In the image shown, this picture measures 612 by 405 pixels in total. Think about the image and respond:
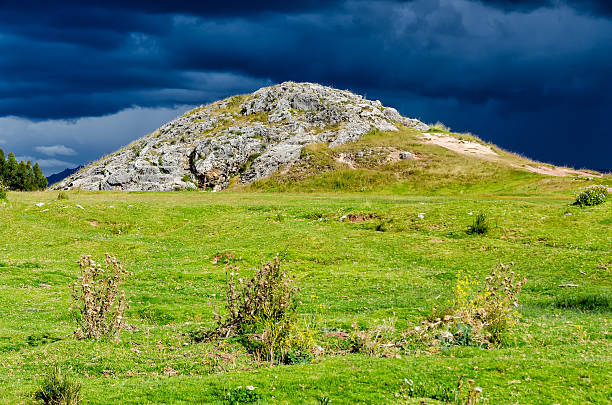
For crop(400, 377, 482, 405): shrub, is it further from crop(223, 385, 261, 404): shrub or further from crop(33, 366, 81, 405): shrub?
crop(33, 366, 81, 405): shrub

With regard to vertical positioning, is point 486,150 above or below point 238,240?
above

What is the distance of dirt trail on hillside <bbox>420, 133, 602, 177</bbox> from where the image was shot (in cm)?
6903

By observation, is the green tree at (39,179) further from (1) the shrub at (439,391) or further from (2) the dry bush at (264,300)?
(1) the shrub at (439,391)

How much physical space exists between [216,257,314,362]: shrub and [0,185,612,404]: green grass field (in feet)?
2.31

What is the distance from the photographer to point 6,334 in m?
15.7

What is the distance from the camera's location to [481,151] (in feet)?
286

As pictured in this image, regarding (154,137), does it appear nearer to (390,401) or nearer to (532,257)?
(532,257)

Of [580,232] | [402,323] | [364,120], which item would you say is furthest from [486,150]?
[402,323]

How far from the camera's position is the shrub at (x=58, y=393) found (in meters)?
9.12

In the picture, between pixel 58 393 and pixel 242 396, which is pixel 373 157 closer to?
pixel 242 396

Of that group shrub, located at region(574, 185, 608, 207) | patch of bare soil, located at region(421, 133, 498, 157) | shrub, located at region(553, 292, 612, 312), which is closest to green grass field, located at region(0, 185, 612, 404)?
shrub, located at region(553, 292, 612, 312)

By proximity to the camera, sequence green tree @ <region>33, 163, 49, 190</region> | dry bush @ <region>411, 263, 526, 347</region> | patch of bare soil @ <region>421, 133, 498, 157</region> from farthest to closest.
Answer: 1. green tree @ <region>33, 163, 49, 190</region>
2. patch of bare soil @ <region>421, 133, 498, 157</region>
3. dry bush @ <region>411, 263, 526, 347</region>

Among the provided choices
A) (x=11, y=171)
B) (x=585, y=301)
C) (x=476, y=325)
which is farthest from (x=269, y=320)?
(x=11, y=171)

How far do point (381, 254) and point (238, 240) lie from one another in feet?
39.8
